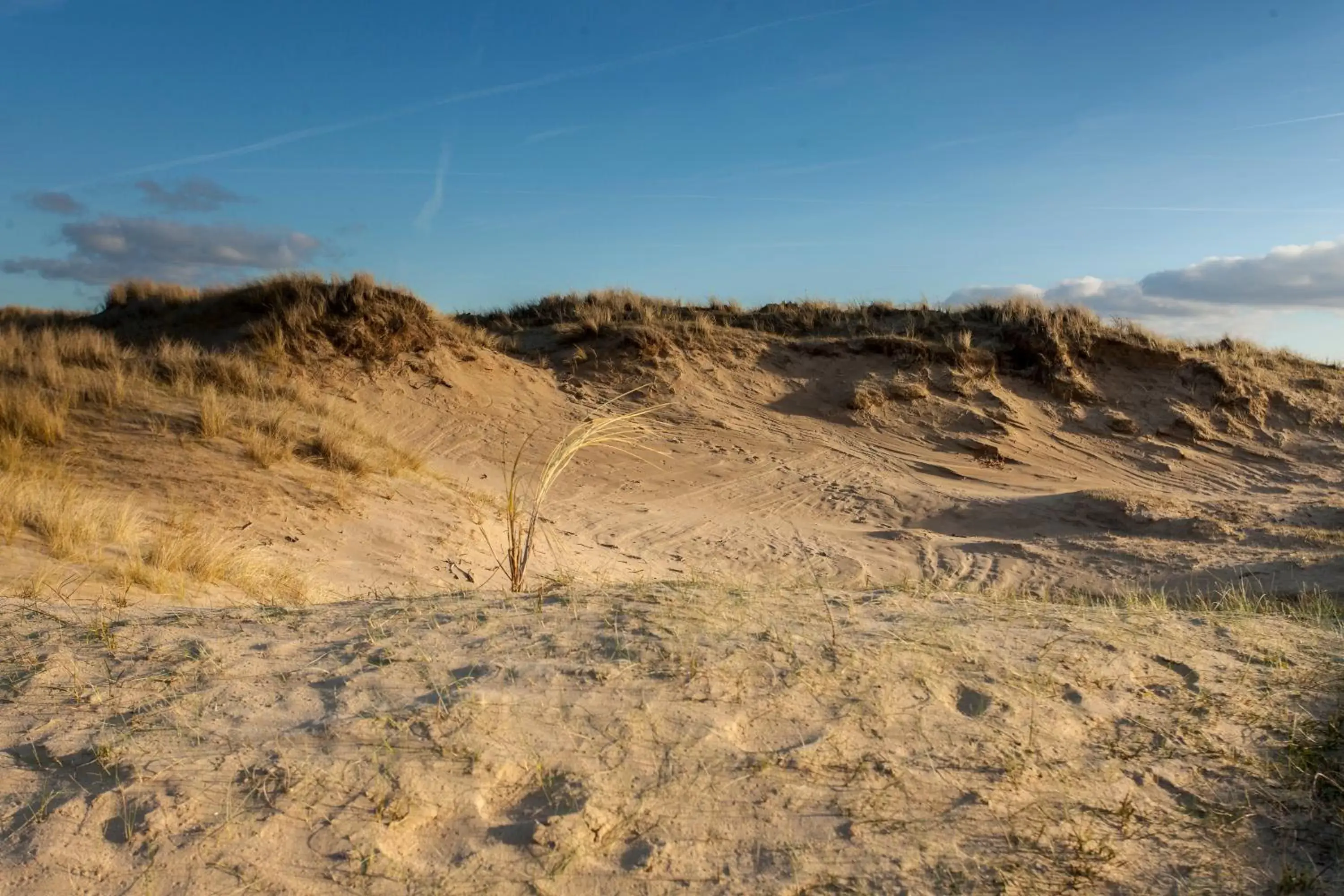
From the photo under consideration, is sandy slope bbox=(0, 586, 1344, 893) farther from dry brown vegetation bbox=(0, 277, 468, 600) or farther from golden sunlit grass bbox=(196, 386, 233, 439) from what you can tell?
golden sunlit grass bbox=(196, 386, 233, 439)

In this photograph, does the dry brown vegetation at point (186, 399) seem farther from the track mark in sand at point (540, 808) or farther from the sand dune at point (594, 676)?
the track mark in sand at point (540, 808)

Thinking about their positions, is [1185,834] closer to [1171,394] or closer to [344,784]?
[344,784]

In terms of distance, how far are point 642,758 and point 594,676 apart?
0.57m

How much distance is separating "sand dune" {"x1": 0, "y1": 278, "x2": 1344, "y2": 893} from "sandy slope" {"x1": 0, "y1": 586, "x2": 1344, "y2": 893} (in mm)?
13

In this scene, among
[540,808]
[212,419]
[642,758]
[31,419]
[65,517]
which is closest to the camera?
[540,808]


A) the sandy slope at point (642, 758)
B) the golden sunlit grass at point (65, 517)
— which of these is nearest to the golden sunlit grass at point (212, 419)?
the golden sunlit grass at point (65, 517)

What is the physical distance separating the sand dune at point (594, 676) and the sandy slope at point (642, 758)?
0.5 inches

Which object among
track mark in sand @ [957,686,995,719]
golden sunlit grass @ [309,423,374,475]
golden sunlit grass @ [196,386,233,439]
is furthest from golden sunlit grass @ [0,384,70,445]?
track mark in sand @ [957,686,995,719]

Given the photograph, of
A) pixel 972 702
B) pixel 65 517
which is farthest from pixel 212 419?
pixel 972 702

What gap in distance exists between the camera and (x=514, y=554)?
582cm

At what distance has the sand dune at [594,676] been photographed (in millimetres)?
2758

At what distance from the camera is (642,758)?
3102 millimetres

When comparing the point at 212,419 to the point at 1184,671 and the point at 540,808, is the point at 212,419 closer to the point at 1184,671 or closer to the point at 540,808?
the point at 540,808

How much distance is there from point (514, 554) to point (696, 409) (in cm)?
968
